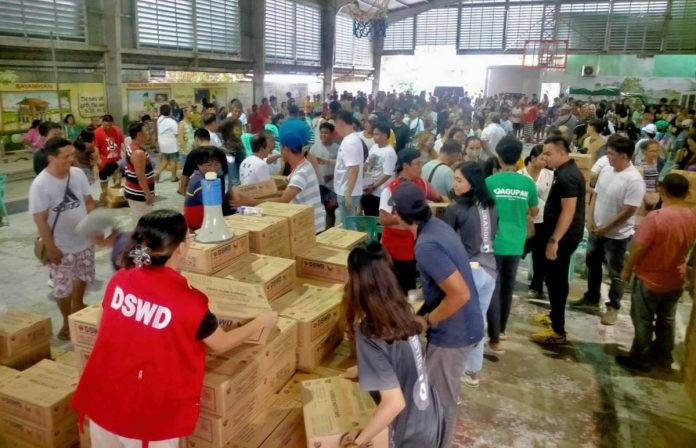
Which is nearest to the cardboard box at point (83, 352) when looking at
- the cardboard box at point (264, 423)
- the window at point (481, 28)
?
the cardboard box at point (264, 423)

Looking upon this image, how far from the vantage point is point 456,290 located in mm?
2254

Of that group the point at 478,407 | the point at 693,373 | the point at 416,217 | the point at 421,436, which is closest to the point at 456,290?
the point at 416,217

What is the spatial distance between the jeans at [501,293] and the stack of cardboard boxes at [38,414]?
9.37 feet

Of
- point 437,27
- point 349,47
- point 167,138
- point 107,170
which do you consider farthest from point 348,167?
point 437,27

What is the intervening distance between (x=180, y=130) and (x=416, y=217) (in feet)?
25.2

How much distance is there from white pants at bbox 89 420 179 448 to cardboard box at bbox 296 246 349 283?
138 cm

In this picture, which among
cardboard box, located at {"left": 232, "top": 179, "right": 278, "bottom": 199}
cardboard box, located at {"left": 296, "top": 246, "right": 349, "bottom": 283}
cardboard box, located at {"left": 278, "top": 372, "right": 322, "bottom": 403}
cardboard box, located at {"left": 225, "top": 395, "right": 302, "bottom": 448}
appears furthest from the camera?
cardboard box, located at {"left": 232, "top": 179, "right": 278, "bottom": 199}

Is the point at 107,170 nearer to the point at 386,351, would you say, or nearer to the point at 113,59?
the point at 113,59

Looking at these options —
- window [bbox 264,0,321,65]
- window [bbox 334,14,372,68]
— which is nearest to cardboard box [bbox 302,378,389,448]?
window [bbox 264,0,321,65]

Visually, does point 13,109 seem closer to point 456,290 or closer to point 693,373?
point 456,290

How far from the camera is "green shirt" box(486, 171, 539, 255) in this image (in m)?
3.67

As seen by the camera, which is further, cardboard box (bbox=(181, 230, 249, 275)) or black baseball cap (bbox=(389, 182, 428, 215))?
cardboard box (bbox=(181, 230, 249, 275))

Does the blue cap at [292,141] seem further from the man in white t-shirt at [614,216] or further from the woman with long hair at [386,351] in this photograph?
the man in white t-shirt at [614,216]

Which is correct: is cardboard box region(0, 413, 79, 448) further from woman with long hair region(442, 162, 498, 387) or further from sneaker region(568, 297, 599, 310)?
sneaker region(568, 297, 599, 310)
